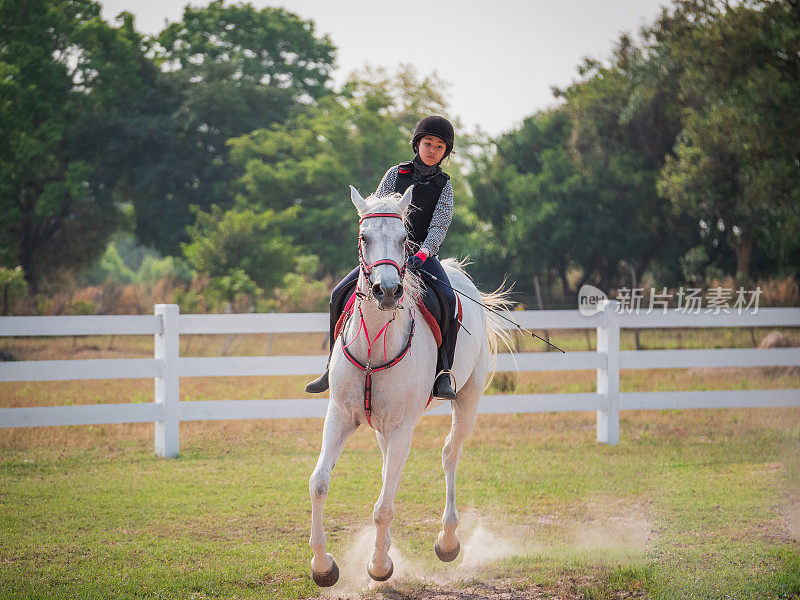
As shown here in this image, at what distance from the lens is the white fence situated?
9.00 m

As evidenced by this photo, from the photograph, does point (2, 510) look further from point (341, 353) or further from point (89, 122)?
point (89, 122)

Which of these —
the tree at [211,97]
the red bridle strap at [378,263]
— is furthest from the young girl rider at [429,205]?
the tree at [211,97]

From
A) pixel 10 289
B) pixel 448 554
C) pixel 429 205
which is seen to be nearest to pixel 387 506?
pixel 448 554

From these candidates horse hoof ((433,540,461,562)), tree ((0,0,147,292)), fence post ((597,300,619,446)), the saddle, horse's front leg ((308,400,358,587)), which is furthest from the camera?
tree ((0,0,147,292))

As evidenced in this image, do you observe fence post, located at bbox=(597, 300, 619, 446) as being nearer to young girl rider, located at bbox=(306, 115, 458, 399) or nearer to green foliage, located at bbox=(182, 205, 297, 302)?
young girl rider, located at bbox=(306, 115, 458, 399)

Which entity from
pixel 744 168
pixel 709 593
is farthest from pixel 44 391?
pixel 744 168

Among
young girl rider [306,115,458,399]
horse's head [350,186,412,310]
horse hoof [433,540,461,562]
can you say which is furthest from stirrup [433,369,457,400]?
horse's head [350,186,412,310]

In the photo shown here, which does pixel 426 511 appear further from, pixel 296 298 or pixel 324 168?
pixel 324 168

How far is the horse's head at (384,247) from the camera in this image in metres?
4.03

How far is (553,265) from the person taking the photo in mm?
36094

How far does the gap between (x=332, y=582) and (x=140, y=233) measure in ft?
131

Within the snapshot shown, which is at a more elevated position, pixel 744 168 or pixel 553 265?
pixel 744 168

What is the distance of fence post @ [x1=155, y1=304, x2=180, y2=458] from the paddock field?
249mm

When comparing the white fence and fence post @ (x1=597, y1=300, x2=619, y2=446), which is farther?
fence post @ (x1=597, y1=300, x2=619, y2=446)
